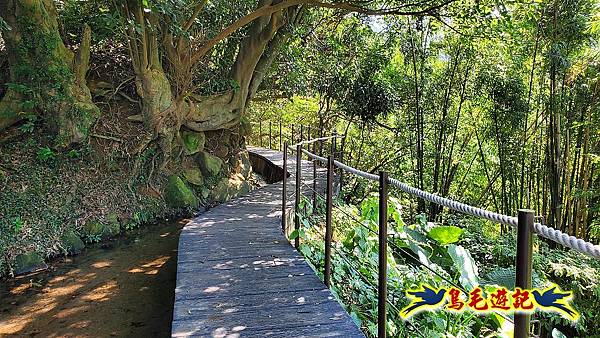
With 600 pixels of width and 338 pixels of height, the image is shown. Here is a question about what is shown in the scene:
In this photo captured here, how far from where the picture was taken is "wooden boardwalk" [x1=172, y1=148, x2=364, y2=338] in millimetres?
2516

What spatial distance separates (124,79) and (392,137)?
6360mm

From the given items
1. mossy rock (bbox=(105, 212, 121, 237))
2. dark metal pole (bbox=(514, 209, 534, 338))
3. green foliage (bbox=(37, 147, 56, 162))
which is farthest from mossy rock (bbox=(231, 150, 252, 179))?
dark metal pole (bbox=(514, 209, 534, 338))

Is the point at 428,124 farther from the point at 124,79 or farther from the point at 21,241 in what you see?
the point at 21,241

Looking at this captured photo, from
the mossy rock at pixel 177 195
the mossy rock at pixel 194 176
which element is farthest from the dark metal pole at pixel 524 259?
the mossy rock at pixel 194 176

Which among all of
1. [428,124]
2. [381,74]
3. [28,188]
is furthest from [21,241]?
[428,124]

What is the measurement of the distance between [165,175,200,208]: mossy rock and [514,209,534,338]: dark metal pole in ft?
21.0

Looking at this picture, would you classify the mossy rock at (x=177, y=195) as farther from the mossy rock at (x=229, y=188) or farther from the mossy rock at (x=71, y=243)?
the mossy rock at (x=71, y=243)

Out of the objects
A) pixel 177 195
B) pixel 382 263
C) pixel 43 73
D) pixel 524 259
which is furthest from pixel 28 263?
pixel 524 259

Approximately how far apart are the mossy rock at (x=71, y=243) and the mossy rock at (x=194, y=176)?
2.33 m

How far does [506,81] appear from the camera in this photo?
716cm

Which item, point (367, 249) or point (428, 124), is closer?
point (367, 249)

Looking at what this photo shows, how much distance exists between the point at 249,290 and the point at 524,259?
2175 millimetres

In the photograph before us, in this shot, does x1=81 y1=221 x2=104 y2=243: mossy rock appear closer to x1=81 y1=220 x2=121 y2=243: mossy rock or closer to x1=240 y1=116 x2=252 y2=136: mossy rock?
x1=81 y1=220 x2=121 y2=243: mossy rock

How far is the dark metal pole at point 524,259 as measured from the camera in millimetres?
1159
